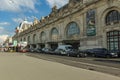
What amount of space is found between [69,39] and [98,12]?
15605 mm

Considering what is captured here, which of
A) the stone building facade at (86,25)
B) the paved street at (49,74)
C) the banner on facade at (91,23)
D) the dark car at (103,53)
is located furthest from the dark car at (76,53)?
the paved street at (49,74)

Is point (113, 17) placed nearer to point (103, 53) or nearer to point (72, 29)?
point (103, 53)

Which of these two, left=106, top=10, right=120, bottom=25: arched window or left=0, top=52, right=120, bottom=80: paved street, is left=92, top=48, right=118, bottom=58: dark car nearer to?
left=106, top=10, right=120, bottom=25: arched window

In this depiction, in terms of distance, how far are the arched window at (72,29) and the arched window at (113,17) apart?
1276cm

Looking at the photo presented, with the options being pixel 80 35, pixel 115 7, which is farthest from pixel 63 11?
pixel 115 7

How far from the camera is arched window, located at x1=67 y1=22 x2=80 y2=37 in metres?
57.1

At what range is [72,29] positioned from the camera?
2354 inches

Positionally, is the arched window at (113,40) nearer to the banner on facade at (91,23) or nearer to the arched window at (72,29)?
the banner on facade at (91,23)

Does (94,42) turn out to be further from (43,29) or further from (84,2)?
(43,29)

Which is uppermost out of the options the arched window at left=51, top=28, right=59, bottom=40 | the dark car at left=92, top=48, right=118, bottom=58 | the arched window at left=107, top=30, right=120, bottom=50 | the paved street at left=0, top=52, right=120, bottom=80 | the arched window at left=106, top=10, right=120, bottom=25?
the arched window at left=106, top=10, right=120, bottom=25

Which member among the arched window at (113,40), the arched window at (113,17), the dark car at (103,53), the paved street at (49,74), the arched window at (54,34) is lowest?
Answer: the paved street at (49,74)

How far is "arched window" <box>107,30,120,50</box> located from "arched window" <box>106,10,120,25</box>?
196 centimetres

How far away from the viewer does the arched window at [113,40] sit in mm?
42534

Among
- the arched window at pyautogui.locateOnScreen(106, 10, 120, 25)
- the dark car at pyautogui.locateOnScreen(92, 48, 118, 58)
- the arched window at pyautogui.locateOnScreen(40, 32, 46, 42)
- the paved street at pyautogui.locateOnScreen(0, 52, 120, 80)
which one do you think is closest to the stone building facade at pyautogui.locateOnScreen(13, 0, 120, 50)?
the arched window at pyautogui.locateOnScreen(106, 10, 120, 25)
